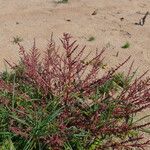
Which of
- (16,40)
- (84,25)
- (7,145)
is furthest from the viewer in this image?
(84,25)

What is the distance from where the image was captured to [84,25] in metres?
6.52

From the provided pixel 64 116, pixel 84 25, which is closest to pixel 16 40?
pixel 84 25

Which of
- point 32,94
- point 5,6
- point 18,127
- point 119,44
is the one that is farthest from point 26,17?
point 18,127

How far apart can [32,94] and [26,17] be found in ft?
9.88

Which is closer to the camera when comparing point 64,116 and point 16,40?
point 64,116

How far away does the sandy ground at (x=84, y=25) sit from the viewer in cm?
576

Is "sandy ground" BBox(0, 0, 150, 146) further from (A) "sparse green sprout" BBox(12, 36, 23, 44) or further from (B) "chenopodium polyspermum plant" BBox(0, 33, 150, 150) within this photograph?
(B) "chenopodium polyspermum plant" BBox(0, 33, 150, 150)

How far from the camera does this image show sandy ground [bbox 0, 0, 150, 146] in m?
5.76

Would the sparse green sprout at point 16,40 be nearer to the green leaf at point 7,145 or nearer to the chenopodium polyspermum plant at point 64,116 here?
the chenopodium polyspermum plant at point 64,116

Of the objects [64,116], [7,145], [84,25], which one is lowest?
[84,25]

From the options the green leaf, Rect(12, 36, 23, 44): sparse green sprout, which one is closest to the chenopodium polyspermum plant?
the green leaf

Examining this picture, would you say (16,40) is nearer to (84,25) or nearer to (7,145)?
(84,25)

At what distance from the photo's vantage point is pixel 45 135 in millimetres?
3455

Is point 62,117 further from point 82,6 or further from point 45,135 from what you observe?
point 82,6
